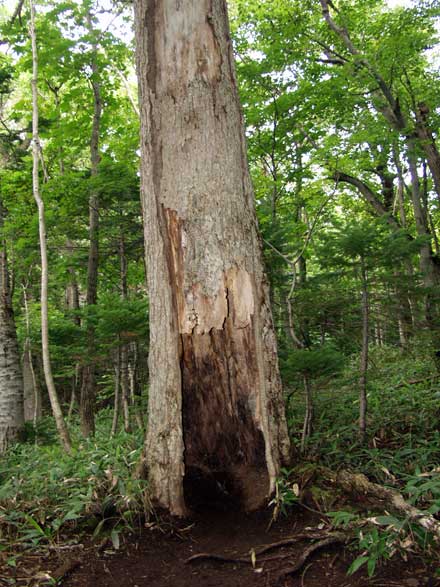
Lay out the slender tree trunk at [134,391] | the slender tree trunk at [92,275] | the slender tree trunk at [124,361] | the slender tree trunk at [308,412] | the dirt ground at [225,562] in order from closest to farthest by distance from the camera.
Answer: the dirt ground at [225,562] < the slender tree trunk at [308,412] < the slender tree trunk at [134,391] < the slender tree trunk at [124,361] < the slender tree trunk at [92,275]

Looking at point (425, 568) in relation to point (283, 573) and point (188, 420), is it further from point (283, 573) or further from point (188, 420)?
point (188, 420)

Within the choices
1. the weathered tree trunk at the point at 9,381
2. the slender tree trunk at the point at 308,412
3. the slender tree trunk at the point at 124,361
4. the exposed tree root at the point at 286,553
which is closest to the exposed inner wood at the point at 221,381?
the exposed tree root at the point at 286,553

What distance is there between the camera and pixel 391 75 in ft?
31.2

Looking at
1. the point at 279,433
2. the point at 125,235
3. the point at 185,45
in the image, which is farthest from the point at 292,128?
the point at 279,433

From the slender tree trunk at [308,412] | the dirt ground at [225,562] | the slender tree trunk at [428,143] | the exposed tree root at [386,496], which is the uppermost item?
the slender tree trunk at [428,143]

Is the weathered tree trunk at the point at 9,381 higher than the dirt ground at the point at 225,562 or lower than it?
higher

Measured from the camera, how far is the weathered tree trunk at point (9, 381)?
6.16 m

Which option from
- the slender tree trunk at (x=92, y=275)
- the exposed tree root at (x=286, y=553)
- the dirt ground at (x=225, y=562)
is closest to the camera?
the dirt ground at (x=225, y=562)

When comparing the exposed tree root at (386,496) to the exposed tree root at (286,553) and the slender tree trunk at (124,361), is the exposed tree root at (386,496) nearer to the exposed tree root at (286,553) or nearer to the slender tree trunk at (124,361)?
the exposed tree root at (286,553)

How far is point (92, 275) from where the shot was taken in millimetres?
7426

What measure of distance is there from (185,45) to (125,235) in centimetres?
483

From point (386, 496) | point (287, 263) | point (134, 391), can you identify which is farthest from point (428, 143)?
point (386, 496)

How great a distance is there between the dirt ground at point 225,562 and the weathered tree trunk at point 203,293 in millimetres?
198

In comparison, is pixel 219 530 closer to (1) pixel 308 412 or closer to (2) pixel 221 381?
(2) pixel 221 381
